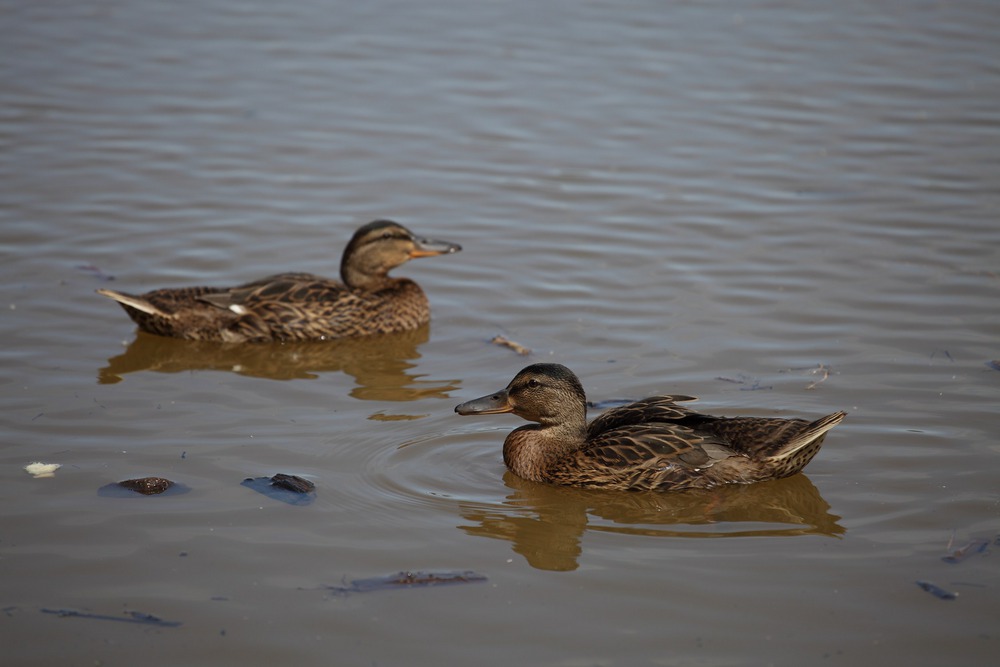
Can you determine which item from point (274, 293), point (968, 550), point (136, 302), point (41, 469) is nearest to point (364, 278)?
point (274, 293)

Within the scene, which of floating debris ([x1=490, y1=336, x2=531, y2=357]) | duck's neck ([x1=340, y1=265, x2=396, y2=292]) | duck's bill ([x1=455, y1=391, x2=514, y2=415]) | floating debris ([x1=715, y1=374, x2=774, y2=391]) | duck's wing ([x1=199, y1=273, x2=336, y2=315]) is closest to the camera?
duck's bill ([x1=455, y1=391, x2=514, y2=415])

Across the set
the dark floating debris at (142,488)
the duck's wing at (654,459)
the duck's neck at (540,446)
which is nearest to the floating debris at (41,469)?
the dark floating debris at (142,488)

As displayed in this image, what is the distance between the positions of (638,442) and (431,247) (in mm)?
3389

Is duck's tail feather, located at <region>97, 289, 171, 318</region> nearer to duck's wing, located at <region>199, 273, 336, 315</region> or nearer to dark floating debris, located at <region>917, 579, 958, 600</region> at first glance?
duck's wing, located at <region>199, 273, 336, 315</region>

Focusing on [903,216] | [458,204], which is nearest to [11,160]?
[458,204]

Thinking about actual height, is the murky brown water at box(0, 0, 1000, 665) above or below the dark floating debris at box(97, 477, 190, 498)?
above

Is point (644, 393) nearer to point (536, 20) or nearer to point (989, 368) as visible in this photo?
point (989, 368)

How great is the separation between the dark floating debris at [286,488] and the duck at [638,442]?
101 cm

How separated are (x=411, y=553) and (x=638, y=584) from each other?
105cm

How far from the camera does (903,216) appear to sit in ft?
35.4

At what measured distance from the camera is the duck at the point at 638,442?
673 cm

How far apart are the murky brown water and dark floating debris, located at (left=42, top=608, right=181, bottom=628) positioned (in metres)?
0.04

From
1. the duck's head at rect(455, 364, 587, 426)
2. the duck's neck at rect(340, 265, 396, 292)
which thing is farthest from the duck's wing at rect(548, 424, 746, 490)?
the duck's neck at rect(340, 265, 396, 292)

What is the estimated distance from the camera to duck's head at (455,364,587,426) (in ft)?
23.0
